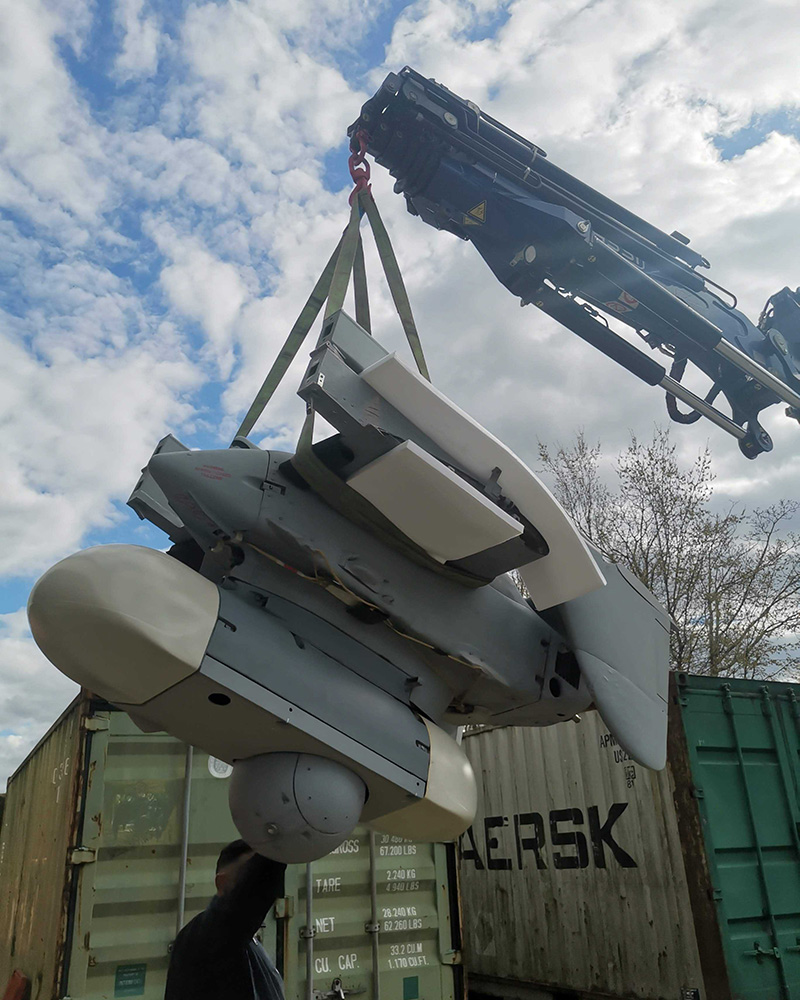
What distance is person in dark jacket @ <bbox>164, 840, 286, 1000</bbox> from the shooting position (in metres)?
2.88

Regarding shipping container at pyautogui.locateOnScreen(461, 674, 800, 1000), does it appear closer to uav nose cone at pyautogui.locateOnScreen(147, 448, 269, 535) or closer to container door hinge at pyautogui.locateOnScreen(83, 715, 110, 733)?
container door hinge at pyautogui.locateOnScreen(83, 715, 110, 733)

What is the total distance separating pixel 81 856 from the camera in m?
5.01

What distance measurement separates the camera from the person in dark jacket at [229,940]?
288 cm

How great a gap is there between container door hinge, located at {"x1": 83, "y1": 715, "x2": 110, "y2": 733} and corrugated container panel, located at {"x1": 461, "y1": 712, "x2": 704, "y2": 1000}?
13.9ft

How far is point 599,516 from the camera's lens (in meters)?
17.8

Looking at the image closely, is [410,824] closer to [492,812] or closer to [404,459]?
[404,459]

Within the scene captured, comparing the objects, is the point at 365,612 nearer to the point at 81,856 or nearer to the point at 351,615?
the point at 351,615

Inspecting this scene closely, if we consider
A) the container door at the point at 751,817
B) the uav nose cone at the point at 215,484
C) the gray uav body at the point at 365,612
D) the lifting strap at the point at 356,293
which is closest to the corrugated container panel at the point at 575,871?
the container door at the point at 751,817

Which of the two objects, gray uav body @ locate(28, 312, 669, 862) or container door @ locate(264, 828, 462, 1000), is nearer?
gray uav body @ locate(28, 312, 669, 862)

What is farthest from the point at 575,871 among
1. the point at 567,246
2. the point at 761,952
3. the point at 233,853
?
the point at 567,246

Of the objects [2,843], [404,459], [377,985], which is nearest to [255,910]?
[404,459]

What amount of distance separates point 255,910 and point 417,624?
120 centimetres

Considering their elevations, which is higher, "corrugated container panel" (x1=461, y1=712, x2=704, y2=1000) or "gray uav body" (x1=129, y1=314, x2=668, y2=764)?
"gray uav body" (x1=129, y1=314, x2=668, y2=764)

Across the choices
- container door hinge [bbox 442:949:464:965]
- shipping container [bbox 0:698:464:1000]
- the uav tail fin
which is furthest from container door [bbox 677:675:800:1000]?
the uav tail fin
